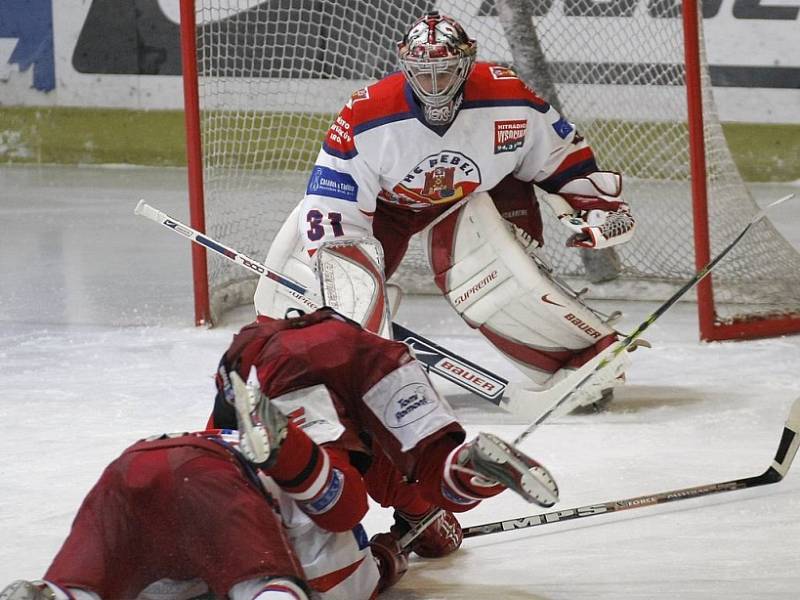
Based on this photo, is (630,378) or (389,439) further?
(630,378)

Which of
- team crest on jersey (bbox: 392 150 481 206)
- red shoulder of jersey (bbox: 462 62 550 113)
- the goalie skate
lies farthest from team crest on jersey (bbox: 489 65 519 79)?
the goalie skate

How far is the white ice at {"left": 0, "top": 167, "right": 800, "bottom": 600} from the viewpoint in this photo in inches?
89.0

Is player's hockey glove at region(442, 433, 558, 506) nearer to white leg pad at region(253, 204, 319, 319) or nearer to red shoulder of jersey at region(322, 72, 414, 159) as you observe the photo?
red shoulder of jersey at region(322, 72, 414, 159)

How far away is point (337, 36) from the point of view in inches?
207

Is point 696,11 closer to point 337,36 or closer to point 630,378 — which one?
point 630,378

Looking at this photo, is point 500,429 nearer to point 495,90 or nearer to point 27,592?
point 495,90

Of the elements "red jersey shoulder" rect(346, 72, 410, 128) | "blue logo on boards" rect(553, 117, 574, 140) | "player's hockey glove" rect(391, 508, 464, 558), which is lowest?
"player's hockey glove" rect(391, 508, 464, 558)

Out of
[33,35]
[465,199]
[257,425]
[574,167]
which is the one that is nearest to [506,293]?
[465,199]

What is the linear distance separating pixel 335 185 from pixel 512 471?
156 centimetres

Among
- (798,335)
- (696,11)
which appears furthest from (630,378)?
(696,11)

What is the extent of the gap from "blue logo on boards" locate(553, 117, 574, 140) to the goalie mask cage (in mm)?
780

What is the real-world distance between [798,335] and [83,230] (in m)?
3.22

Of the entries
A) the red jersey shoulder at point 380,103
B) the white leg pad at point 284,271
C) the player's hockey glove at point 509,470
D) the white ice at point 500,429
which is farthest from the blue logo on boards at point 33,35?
the player's hockey glove at point 509,470

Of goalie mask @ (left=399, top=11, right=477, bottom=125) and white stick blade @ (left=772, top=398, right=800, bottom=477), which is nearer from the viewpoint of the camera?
white stick blade @ (left=772, top=398, right=800, bottom=477)
